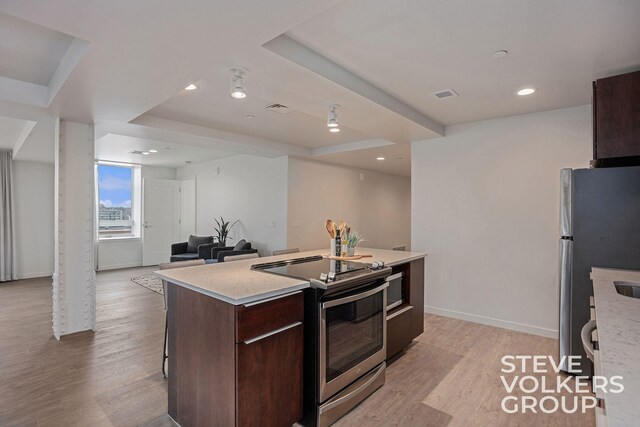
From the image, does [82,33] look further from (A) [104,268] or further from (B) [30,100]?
(A) [104,268]

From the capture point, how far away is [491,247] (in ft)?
12.7

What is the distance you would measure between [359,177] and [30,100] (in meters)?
5.59

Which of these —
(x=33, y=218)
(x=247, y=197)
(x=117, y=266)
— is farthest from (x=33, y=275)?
(x=247, y=197)

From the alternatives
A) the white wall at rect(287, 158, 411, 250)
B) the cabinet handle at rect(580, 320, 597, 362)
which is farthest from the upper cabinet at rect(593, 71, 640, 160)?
the white wall at rect(287, 158, 411, 250)

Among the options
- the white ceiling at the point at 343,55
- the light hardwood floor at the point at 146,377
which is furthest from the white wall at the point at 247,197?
the light hardwood floor at the point at 146,377

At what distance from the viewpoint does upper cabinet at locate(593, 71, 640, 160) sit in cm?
244

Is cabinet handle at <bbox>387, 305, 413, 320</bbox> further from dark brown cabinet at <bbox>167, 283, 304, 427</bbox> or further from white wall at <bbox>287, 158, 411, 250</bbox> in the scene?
white wall at <bbox>287, 158, 411, 250</bbox>

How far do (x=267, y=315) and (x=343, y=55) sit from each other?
187cm

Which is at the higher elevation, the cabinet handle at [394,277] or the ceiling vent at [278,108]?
the ceiling vent at [278,108]

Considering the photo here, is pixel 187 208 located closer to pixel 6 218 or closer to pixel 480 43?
pixel 6 218

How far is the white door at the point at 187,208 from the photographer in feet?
25.9

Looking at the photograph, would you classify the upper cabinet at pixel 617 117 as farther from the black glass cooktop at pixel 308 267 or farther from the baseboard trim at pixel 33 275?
the baseboard trim at pixel 33 275

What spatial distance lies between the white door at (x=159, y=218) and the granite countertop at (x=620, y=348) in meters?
8.27

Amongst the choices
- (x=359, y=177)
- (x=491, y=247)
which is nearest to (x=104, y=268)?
(x=359, y=177)
